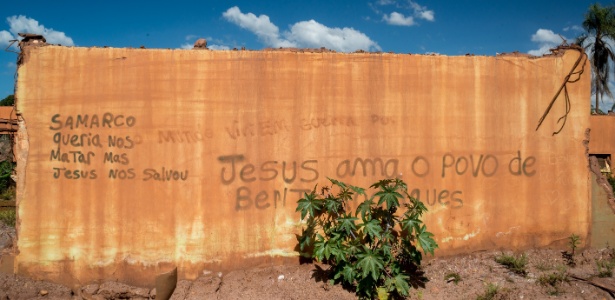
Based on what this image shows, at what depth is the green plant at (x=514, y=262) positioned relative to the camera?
431cm

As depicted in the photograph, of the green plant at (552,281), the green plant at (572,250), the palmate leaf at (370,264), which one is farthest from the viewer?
the green plant at (572,250)

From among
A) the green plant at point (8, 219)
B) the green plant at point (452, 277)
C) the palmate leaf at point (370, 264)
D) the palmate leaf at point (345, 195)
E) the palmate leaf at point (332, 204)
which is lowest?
the green plant at point (452, 277)

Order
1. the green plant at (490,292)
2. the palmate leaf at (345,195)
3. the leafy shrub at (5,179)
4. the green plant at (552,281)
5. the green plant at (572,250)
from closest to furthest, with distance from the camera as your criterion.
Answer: the green plant at (490,292) → the green plant at (552,281) → the palmate leaf at (345,195) → the green plant at (572,250) → the leafy shrub at (5,179)

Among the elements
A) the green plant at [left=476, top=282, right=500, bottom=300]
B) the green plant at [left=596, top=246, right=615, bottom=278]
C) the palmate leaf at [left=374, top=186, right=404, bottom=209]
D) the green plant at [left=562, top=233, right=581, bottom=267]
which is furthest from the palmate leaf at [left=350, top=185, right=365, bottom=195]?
the green plant at [left=596, top=246, right=615, bottom=278]

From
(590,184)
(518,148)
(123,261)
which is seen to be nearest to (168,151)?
(123,261)

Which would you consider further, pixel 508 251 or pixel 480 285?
pixel 508 251

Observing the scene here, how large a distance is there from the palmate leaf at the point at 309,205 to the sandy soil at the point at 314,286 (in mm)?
716

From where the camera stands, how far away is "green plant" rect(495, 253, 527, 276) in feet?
14.1

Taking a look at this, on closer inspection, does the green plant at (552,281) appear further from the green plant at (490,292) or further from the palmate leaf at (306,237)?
the palmate leaf at (306,237)

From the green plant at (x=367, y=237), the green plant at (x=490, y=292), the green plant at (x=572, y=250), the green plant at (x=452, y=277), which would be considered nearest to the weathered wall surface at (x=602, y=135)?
the green plant at (x=572, y=250)

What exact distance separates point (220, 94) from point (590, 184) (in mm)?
4335

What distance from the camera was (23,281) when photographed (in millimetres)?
4098

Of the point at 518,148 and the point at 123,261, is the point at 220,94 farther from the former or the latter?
the point at 518,148

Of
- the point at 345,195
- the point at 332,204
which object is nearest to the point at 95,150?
the point at 332,204
